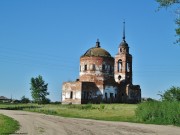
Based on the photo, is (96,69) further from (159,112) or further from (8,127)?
(8,127)

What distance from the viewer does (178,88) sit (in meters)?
25.8

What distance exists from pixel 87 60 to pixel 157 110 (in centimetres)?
3974

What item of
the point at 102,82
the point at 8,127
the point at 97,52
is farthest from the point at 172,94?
the point at 97,52

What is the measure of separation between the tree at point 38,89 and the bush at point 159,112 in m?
51.7

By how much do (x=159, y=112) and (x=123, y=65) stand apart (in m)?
42.7

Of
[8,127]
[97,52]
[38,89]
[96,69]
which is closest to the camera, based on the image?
[8,127]

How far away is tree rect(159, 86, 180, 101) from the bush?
118 cm

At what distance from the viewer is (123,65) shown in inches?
2643

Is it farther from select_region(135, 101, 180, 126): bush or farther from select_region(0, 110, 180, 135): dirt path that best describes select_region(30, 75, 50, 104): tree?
select_region(0, 110, 180, 135): dirt path

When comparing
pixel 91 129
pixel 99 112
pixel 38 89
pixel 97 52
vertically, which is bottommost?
pixel 91 129

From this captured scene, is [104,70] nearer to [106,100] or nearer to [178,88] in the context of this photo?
[106,100]

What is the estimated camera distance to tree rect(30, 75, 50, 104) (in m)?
76.8

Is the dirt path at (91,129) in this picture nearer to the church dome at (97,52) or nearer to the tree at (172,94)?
the tree at (172,94)

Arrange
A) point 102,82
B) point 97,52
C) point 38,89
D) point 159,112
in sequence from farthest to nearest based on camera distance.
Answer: point 38,89 < point 97,52 < point 102,82 < point 159,112
